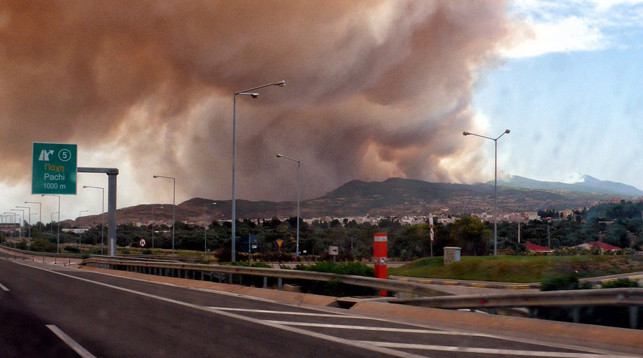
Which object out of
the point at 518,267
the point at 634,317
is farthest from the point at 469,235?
the point at 634,317

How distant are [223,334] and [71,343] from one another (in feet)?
8.00

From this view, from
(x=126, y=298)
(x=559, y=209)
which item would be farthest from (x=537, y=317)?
(x=559, y=209)

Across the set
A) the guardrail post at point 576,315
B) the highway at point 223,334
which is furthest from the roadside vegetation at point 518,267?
the highway at point 223,334

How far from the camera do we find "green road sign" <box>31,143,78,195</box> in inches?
1535

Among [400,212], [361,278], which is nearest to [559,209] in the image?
[400,212]

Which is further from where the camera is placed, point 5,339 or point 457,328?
point 457,328

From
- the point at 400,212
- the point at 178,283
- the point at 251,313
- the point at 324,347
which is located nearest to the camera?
the point at 324,347

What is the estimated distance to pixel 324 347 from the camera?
977cm

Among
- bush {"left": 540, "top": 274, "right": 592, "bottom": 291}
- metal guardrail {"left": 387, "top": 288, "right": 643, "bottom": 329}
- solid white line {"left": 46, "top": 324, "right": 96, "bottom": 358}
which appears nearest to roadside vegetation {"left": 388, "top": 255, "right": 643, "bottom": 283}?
bush {"left": 540, "top": 274, "right": 592, "bottom": 291}

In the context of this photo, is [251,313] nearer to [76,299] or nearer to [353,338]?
[353,338]

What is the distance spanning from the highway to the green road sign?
76.5ft

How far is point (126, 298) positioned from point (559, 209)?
70.3m

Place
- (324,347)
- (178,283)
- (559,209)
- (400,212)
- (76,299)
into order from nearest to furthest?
(324,347) < (76,299) < (178,283) < (559,209) < (400,212)

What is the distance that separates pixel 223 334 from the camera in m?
11.3
